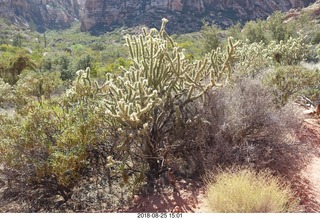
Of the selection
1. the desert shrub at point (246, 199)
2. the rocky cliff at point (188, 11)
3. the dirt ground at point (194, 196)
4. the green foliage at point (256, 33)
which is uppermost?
the rocky cliff at point (188, 11)

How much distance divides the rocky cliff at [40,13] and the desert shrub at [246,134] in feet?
298

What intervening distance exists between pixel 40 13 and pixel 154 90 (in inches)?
4508

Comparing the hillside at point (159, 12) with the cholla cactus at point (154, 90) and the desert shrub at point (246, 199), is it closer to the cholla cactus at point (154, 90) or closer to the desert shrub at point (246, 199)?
the cholla cactus at point (154, 90)

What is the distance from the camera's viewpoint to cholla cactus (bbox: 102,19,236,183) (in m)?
4.78

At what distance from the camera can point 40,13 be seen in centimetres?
10638

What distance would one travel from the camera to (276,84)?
339 inches

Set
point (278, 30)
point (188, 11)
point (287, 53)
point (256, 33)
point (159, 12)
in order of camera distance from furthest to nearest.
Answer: point (188, 11)
point (159, 12)
point (278, 30)
point (256, 33)
point (287, 53)

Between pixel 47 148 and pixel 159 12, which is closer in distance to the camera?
pixel 47 148

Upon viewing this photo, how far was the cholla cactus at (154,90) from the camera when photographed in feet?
15.7

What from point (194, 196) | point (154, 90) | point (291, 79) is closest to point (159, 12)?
point (291, 79)

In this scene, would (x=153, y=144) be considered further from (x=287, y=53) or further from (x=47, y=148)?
(x=287, y=53)

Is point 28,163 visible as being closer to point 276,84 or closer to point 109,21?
point 276,84

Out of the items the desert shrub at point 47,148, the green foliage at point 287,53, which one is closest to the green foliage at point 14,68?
the green foliage at point 287,53

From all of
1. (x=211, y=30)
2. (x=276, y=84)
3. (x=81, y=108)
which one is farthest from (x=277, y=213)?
(x=211, y=30)
